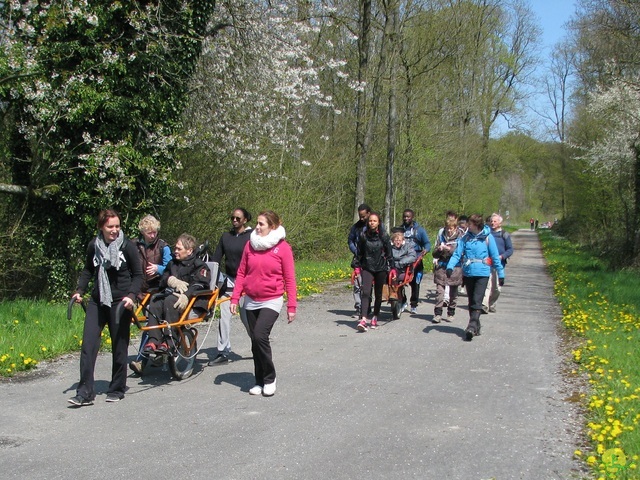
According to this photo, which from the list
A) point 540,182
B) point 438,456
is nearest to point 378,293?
point 438,456

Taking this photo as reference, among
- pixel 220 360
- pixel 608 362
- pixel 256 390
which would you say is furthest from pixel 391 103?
pixel 256 390

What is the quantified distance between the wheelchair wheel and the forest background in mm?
6524

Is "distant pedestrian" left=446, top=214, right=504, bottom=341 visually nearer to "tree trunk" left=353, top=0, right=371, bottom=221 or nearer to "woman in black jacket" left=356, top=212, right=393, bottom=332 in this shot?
"woman in black jacket" left=356, top=212, right=393, bottom=332

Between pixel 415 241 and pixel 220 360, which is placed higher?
pixel 415 241

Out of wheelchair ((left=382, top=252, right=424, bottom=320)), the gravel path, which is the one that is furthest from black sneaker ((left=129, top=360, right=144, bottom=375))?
wheelchair ((left=382, top=252, right=424, bottom=320))

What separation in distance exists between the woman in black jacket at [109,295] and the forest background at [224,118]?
22.1 feet

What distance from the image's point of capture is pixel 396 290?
12.3 m

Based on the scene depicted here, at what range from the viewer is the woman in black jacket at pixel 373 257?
1141 centimetres

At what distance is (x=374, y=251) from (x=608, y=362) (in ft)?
13.5

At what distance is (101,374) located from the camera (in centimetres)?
823

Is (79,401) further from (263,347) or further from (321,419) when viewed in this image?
(321,419)

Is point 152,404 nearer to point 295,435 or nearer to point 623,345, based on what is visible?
point 295,435

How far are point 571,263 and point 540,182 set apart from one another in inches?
2556

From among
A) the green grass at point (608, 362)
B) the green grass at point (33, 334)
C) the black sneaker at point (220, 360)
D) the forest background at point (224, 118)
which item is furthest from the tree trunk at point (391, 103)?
the black sneaker at point (220, 360)
